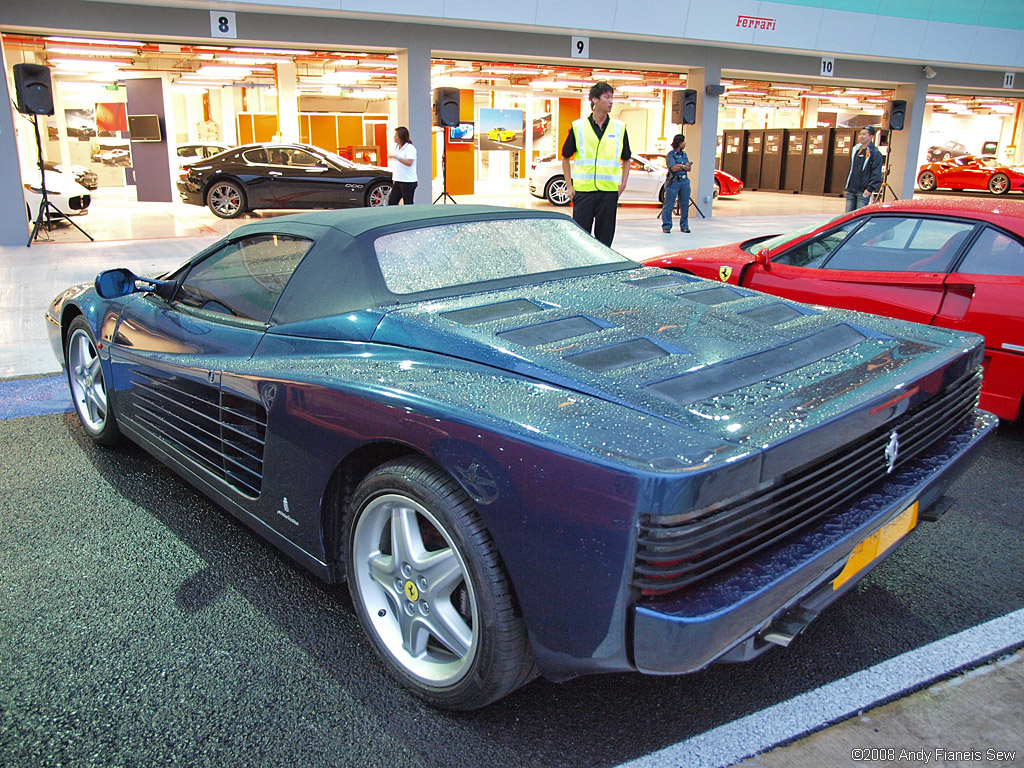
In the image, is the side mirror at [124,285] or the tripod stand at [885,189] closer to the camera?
the side mirror at [124,285]

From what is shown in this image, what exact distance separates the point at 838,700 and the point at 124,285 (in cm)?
304

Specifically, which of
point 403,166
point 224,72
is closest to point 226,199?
point 403,166

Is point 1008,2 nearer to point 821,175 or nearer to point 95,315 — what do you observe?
point 821,175

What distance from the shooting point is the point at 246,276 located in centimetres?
304

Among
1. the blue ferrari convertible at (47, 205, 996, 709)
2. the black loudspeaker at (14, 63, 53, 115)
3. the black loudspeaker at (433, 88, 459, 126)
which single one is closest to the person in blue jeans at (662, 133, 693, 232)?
the black loudspeaker at (433, 88, 459, 126)

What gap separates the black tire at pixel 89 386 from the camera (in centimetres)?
373

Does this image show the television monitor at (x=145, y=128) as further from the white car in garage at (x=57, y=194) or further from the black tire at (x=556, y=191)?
the black tire at (x=556, y=191)

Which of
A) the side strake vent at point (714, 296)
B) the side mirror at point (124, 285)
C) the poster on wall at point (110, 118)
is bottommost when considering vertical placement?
the side mirror at point (124, 285)

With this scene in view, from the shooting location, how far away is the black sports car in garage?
15.4 m

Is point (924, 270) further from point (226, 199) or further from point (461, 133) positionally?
point (461, 133)

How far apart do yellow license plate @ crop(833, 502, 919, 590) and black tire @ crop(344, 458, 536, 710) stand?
84 centimetres

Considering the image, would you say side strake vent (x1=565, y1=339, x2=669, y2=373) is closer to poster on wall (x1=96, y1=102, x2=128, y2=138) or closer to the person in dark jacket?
the person in dark jacket

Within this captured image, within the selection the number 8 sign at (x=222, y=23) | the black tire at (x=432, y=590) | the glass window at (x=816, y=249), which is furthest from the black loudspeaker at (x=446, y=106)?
the black tire at (x=432, y=590)

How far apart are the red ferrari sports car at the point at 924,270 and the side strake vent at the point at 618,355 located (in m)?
2.56
